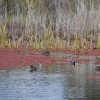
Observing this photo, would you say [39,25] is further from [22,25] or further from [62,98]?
[62,98]

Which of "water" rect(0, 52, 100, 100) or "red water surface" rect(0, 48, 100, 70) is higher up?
"red water surface" rect(0, 48, 100, 70)

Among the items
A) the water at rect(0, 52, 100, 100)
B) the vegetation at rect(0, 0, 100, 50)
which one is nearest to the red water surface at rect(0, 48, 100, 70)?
the vegetation at rect(0, 0, 100, 50)

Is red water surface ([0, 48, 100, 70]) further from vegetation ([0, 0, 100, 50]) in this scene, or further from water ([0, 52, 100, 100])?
water ([0, 52, 100, 100])

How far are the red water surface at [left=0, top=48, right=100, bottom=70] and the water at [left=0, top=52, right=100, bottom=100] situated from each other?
135cm

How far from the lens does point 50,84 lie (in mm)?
16094

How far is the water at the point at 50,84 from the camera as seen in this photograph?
46.2ft

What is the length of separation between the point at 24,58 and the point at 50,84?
7.57 m

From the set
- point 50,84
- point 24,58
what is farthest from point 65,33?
point 50,84

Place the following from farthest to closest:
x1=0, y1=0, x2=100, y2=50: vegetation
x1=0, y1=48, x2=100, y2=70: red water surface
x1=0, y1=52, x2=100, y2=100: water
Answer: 1. x1=0, y1=0, x2=100, y2=50: vegetation
2. x1=0, y1=48, x2=100, y2=70: red water surface
3. x1=0, y1=52, x2=100, y2=100: water

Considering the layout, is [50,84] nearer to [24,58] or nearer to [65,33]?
[24,58]

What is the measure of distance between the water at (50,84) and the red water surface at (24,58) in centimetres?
135

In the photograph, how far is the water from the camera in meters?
14.1

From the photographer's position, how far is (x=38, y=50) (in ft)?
89.7

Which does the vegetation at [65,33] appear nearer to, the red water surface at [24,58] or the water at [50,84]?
the red water surface at [24,58]
